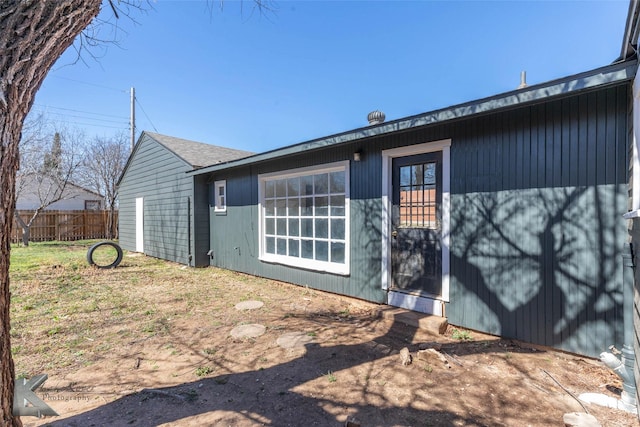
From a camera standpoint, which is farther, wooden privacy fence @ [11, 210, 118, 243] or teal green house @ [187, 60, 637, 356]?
wooden privacy fence @ [11, 210, 118, 243]

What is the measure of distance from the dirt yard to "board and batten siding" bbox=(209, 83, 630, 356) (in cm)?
34

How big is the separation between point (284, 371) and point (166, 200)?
826cm

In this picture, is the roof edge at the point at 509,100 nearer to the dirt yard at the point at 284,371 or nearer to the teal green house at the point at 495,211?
the teal green house at the point at 495,211

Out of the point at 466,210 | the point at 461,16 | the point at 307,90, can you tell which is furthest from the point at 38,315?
the point at 307,90

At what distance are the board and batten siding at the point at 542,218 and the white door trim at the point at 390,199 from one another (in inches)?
2.8

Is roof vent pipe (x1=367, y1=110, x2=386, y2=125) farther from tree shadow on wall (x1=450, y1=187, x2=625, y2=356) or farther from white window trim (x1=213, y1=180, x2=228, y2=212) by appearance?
white window trim (x1=213, y1=180, x2=228, y2=212)

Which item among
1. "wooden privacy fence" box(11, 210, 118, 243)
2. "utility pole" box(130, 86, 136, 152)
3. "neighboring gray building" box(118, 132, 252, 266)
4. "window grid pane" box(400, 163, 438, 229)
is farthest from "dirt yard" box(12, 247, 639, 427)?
"wooden privacy fence" box(11, 210, 118, 243)

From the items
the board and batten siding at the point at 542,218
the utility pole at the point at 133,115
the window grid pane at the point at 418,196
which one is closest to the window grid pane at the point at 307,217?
the window grid pane at the point at 418,196

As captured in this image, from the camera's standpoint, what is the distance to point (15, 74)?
1355 millimetres

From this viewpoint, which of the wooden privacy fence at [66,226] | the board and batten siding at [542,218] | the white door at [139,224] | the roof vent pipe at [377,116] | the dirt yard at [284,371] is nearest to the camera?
the dirt yard at [284,371]

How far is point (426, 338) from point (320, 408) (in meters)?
1.80

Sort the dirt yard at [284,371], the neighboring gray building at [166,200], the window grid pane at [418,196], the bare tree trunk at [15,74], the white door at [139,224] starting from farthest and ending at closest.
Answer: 1. the white door at [139,224]
2. the neighboring gray building at [166,200]
3. the window grid pane at [418,196]
4. the dirt yard at [284,371]
5. the bare tree trunk at [15,74]

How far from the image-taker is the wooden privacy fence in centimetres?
1488

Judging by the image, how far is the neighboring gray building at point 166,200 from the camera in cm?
819
